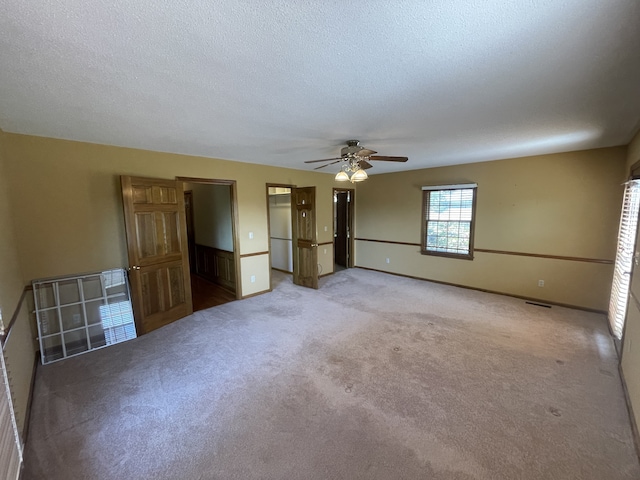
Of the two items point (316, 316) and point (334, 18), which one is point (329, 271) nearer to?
point (316, 316)

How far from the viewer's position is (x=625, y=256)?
2984 mm

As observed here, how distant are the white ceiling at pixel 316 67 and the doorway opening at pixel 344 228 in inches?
152

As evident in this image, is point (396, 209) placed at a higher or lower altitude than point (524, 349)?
higher

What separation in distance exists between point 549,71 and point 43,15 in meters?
2.58

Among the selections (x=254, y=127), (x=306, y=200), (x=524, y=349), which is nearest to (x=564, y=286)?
(x=524, y=349)

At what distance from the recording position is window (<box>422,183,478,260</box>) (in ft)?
16.2

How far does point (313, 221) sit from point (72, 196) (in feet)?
11.1

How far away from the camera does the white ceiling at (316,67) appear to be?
1101 mm

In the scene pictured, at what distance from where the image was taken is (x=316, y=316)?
385 cm

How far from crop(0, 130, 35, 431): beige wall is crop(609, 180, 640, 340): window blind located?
17.9ft

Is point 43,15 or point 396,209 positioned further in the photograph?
point 396,209

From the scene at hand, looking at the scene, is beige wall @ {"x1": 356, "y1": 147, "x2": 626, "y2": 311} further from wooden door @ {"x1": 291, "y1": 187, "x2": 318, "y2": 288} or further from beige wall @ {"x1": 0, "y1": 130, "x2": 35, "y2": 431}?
beige wall @ {"x1": 0, "y1": 130, "x2": 35, "y2": 431}

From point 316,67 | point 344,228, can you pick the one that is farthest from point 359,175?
point 344,228

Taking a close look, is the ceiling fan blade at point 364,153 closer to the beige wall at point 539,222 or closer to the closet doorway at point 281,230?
the beige wall at point 539,222
